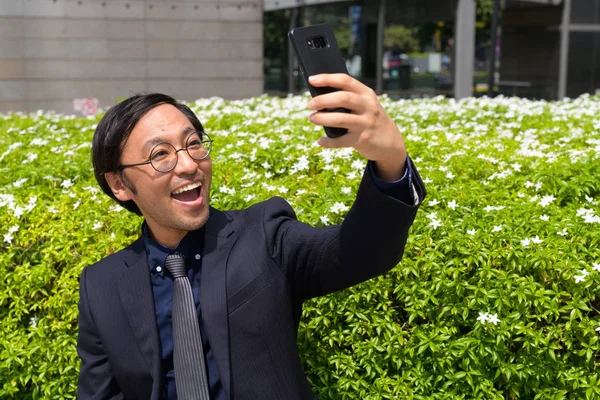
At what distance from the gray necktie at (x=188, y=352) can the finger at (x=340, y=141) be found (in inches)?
34.0

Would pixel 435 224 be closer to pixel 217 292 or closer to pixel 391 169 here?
pixel 217 292

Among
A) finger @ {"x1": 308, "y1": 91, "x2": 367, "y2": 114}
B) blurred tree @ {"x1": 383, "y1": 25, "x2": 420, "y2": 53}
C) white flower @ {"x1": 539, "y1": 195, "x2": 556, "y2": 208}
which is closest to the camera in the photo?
finger @ {"x1": 308, "y1": 91, "x2": 367, "y2": 114}

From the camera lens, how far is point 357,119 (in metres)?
1.72

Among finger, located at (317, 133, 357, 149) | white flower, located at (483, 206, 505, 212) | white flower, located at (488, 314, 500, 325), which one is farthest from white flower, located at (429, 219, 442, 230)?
finger, located at (317, 133, 357, 149)

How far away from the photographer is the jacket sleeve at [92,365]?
8.31ft

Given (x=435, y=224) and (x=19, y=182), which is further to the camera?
(x=19, y=182)

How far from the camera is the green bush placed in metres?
2.89

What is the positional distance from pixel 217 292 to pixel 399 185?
0.76 meters

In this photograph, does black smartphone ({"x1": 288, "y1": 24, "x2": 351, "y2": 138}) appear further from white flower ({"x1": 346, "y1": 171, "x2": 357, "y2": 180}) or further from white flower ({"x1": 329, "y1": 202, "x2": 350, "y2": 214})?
white flower ({"x1": 346, "y1": 171, "x2": 357, "y2": 180})

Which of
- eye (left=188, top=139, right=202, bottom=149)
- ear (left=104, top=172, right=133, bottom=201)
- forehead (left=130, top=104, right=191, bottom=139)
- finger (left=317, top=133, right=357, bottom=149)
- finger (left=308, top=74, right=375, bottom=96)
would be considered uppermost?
finger (left=308, top=74, right=375, bottom=96)

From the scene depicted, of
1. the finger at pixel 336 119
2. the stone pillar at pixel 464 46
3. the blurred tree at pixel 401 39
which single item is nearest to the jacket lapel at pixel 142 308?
the finger at pixel 336 119

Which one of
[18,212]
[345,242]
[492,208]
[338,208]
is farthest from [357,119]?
[18,212]

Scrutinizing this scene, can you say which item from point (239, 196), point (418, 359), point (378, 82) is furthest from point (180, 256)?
point (378, 82)

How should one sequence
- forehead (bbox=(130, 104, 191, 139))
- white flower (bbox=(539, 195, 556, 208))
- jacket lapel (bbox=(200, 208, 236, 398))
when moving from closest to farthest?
jacket lapel (bbox=(200, 208, 236, 398)) → forehead (bbox=(130, 104, 191, 139)) → white flower (bbox=(539, 195, 556, 208))
